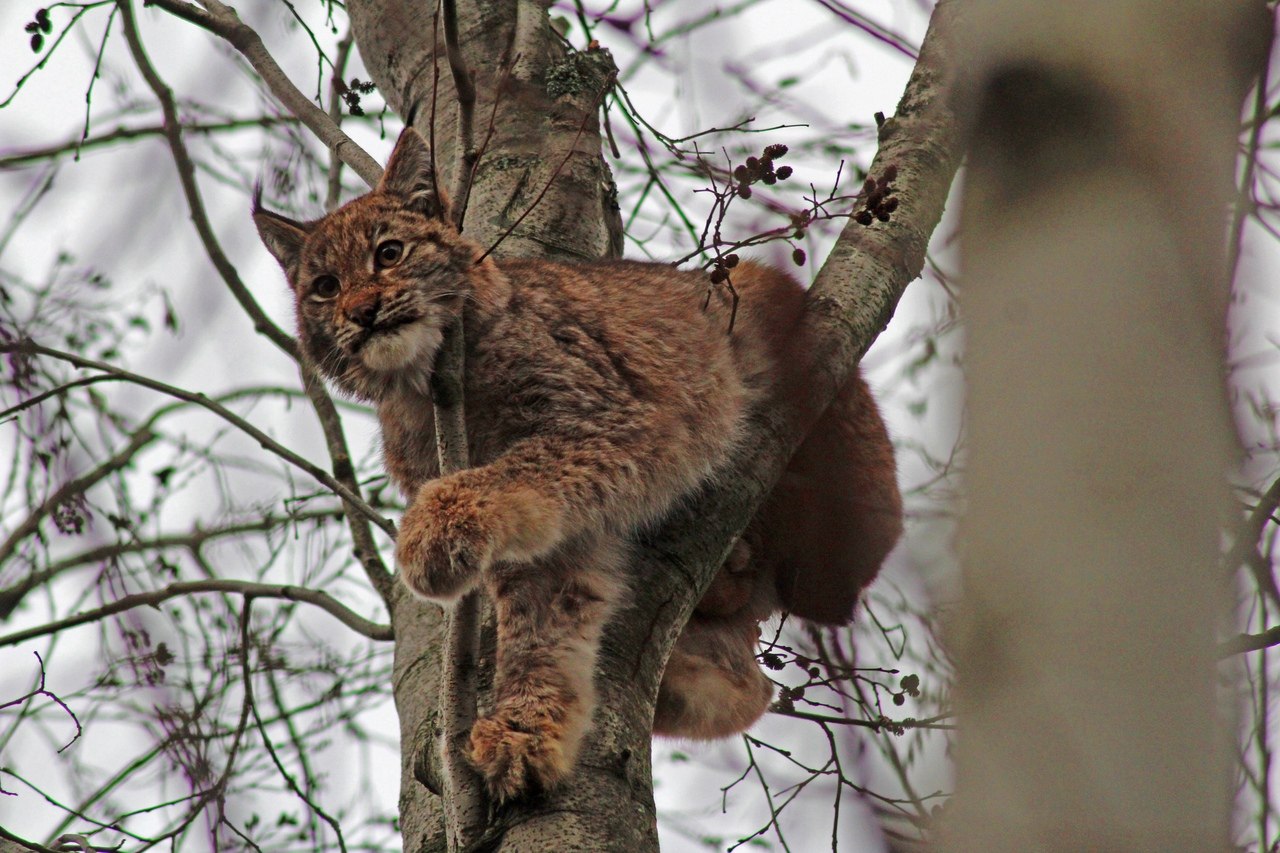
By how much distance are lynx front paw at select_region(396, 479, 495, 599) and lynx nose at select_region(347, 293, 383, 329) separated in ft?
1.65

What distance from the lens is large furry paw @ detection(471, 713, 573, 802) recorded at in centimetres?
272

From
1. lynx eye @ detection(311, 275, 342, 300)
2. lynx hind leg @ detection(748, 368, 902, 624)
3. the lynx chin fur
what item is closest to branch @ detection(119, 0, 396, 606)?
lynx eye @ detection(311, 275, 342, 300)

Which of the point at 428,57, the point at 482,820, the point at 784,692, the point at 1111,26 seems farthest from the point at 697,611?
the point at 1111,26

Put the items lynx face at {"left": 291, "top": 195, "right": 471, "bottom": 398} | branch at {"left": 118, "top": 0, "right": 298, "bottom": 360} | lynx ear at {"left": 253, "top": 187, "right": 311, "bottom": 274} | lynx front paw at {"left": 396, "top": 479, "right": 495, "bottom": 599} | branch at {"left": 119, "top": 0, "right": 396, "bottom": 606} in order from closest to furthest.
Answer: lynx front paw at {"left": 396, "top": 479, "right": 495, "bottom": 599}, lynx face at {"left": 291, "top": 195, "right": 471, "bottom": 398}, lynx ear at {"left": 253, "top": 187, "right": 311, "bottom": 274}, branch at {"left": 119, "top": 0, "right": 396, "bottom": 606}, branch at {"left": 118, "top": 0, "right": 298, "bottom": 360}

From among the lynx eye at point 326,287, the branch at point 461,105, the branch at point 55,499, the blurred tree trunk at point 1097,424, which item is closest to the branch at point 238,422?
the branch at point 55,499

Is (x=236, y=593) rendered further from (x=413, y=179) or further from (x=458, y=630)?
(x=458, y=630)

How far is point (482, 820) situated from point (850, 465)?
208cm

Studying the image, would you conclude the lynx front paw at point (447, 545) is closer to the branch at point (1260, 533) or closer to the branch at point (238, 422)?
the branch at point (238, 422)

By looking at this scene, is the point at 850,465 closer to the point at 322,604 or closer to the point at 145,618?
the point at 322,604

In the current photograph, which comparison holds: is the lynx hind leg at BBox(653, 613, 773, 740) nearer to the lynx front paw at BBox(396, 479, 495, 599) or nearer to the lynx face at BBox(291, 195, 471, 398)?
the lynx front paw at BBox(396, 479, 495, 599)

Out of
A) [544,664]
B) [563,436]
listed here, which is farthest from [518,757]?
[563,436]

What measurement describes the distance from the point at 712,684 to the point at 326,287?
1.72 m

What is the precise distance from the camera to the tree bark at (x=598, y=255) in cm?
269

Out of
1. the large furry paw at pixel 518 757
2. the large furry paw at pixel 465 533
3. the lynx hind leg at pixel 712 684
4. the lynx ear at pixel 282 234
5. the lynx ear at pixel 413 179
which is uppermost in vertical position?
the lynx ear at pixel 282 234
